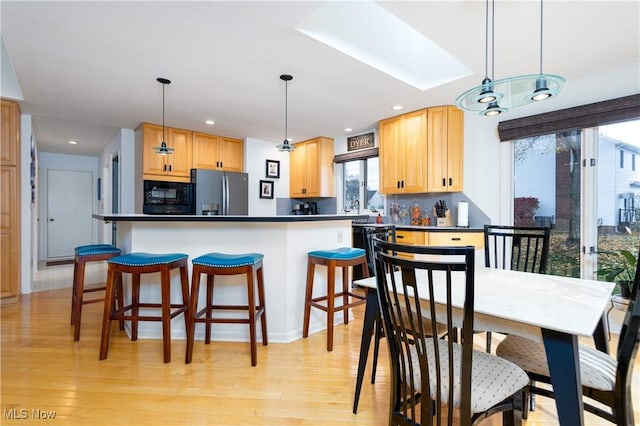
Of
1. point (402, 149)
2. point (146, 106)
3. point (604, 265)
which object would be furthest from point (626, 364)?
point (146, 106)

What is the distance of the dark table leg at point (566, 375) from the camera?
3.31 ft

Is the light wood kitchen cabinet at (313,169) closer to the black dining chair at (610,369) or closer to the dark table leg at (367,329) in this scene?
the dark table leg at (367,329)

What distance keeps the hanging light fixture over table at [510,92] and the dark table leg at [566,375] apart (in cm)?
106

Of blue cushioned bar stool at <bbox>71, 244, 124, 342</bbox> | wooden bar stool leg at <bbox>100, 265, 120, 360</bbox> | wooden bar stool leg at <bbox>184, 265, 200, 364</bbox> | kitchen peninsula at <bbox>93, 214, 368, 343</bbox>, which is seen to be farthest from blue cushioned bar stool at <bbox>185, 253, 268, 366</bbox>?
blue cushioned bar stool at <bbox>71, 244, 124, 342</bbox>

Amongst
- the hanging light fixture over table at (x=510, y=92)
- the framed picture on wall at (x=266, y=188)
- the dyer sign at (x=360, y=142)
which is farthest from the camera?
the framed picture on wall at (x=266, y=188)

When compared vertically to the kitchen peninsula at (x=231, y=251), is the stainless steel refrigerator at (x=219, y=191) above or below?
above

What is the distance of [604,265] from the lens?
112 inches

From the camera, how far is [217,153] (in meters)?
5.12

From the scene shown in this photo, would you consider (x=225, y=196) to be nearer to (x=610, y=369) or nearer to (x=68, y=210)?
(x=68, y=210)

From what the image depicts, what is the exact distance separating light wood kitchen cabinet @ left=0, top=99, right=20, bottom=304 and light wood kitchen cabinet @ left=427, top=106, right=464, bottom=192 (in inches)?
188

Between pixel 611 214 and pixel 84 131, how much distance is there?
Answer: 6744 millimetres

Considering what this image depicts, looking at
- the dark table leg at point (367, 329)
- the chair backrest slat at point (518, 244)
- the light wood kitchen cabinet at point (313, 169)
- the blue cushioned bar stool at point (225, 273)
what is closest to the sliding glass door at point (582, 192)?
the chair backrest slat at point (518, 244)

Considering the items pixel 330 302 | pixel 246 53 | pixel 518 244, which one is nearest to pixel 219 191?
pixel 246 53

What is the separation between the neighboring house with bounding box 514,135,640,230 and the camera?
273cm
